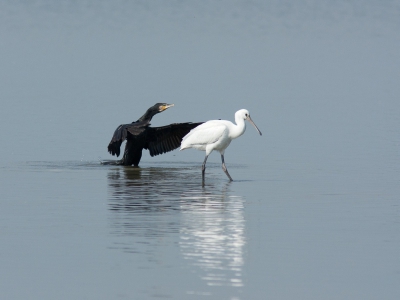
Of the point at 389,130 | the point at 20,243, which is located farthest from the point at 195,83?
the point at 20,243

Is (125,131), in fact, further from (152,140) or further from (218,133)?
(152,140)

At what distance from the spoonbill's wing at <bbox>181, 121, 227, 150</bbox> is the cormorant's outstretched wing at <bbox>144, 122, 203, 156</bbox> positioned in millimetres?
1825

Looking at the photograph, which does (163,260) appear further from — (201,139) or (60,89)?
(60,89)

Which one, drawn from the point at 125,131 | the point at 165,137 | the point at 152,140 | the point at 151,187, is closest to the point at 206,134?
the point at 125,131

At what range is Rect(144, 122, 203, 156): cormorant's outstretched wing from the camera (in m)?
20.0

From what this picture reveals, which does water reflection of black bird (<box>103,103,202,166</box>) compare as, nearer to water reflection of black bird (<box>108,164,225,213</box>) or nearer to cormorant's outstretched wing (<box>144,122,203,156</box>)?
cormorant's outstretched wing (<box>144,122,203,156</box>)

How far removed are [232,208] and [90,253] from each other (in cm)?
341

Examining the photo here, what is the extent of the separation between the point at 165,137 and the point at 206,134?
8.78ft

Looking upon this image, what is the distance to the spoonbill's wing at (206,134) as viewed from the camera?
1755cm

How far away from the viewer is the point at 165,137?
20.2m

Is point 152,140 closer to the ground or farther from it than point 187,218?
farther from it

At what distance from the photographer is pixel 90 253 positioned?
10.8 meters

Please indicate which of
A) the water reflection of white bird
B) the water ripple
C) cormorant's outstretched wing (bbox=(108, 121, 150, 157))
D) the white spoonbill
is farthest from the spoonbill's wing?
the water reflection of white bird

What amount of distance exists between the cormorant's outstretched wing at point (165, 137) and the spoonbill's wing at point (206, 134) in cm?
182
